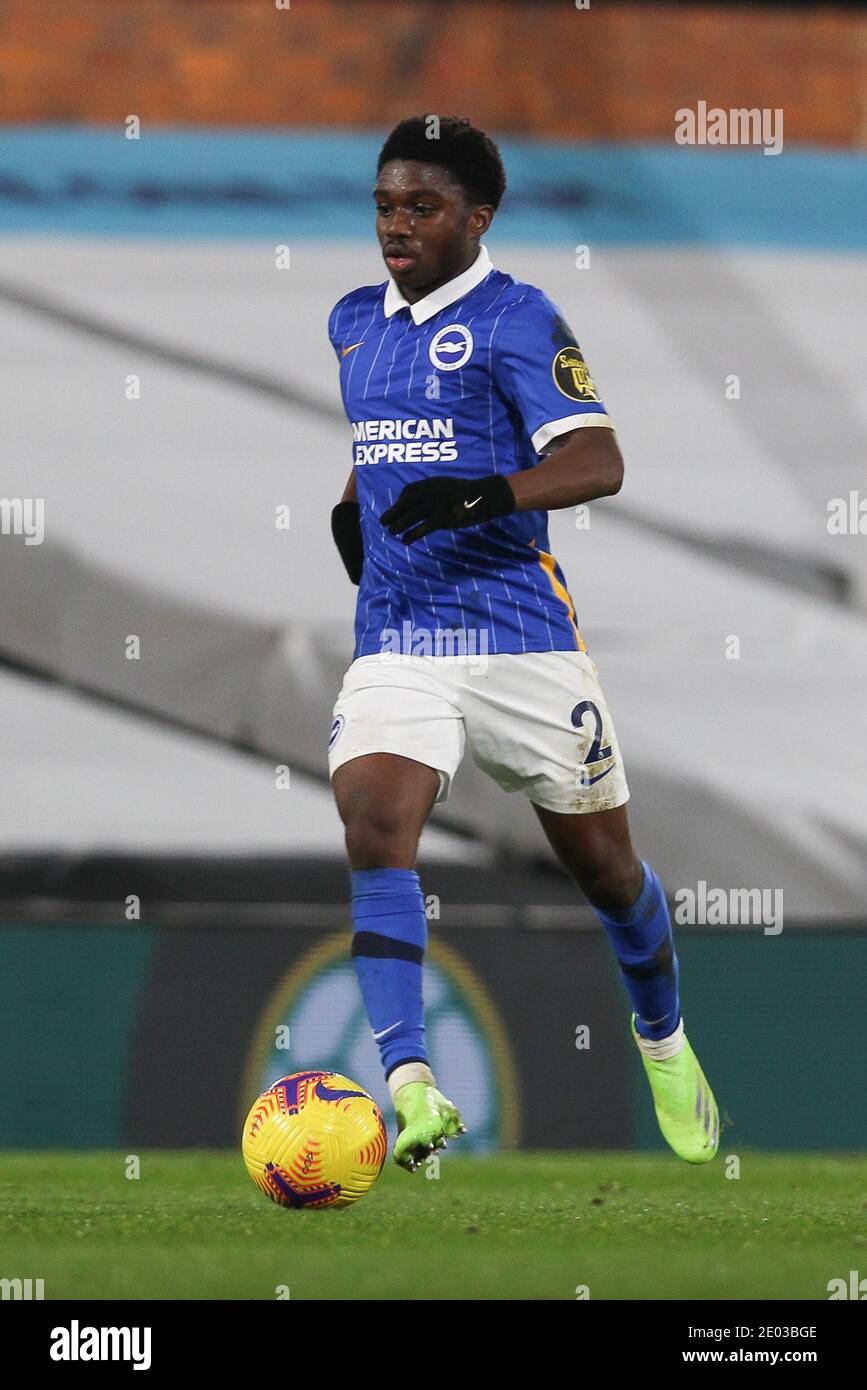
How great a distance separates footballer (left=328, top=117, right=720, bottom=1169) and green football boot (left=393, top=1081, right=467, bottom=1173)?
14cm

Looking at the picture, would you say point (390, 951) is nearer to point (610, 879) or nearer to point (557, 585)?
point (610, 879)

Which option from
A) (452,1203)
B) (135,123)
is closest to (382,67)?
(135,123)

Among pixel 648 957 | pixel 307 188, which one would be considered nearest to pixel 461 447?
pixel 648 957

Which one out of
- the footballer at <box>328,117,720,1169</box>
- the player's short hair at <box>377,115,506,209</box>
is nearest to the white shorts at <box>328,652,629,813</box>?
the footballer at <box>328,117,720,1169</box>

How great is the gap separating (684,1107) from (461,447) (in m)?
1.50

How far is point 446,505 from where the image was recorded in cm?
377

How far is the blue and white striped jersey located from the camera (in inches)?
159

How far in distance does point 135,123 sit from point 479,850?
333 centimetres

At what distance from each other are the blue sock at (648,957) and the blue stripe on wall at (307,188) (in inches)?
182

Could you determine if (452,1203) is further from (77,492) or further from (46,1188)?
(77,492)

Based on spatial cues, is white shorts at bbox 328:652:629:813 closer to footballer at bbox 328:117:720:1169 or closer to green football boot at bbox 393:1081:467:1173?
footballer at bbox 328:117:720:1169

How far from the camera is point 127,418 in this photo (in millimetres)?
8242

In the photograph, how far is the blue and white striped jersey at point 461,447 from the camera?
159 inches
